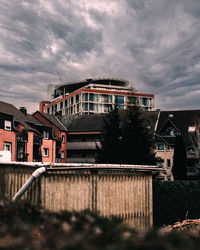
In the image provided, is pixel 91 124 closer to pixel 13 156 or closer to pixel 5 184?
pixel 13 156

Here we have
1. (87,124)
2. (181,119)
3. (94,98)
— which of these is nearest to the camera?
(181,119)

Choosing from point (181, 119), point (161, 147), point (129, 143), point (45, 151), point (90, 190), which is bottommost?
point (90, 190)

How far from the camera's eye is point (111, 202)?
464 inches

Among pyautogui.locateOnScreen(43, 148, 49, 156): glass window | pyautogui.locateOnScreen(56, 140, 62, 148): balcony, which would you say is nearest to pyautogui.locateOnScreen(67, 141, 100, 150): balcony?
pyautogui.locateOnScreen(56, 140, 62, 148): balcony

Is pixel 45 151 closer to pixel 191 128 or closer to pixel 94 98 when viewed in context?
pixel 191 128

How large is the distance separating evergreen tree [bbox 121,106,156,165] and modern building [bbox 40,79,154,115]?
66.7 metres

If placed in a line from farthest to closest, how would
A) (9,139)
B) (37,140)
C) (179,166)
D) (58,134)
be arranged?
(58,134) → (37,140) → (9,139) → (179,166)

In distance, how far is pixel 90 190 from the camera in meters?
11.2

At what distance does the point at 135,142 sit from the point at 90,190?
64.8 feet

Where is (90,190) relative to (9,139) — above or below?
below

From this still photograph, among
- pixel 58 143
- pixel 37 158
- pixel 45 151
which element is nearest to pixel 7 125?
pixel 37 158

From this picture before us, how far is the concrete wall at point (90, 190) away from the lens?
1051 centimetres

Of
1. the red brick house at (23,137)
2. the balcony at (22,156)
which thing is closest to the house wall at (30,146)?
the red brick house at (23,137)

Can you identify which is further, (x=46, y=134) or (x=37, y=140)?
(x=46, y=134)
